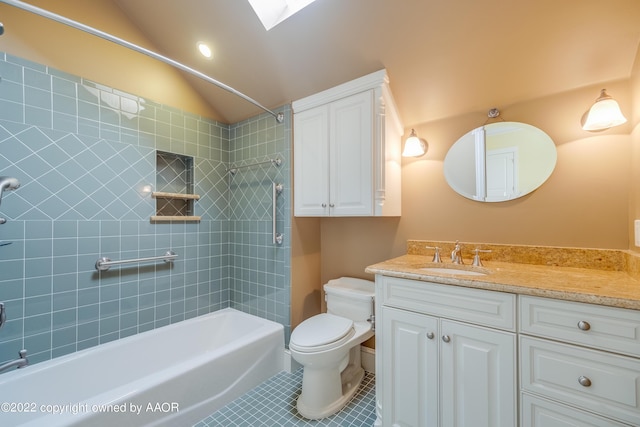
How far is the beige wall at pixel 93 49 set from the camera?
4.93 feet

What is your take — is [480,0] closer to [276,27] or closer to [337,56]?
[337,56]

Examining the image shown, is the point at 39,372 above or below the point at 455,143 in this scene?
below

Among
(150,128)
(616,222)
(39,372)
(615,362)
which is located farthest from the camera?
(150,128)

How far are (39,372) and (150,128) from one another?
1677mm

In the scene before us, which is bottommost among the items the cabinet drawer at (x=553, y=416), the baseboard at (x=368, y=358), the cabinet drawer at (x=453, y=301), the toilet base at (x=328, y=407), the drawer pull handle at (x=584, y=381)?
the toilet base at (x=328, y=407)

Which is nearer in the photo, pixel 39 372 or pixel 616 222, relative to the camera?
pixel 616 222

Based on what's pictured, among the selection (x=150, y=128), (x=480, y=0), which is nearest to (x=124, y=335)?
(x=150, y=128)

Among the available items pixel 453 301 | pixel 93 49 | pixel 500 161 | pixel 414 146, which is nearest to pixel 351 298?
pixel 453 301

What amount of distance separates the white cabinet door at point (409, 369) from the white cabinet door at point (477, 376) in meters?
0.05

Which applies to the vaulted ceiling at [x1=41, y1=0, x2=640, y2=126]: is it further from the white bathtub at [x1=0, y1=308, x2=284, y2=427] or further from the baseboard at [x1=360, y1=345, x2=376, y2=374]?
the white bathtub at [x1=0, y1=308, x2=284, y2=427]

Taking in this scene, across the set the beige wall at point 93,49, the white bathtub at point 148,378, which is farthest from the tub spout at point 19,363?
the beige wall at point 93,49

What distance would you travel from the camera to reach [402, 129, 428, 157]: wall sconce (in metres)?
1.86

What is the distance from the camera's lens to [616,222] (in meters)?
1.36

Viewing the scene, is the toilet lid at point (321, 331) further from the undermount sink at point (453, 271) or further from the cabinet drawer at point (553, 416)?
the cabinet drawer at point (553, 416)
